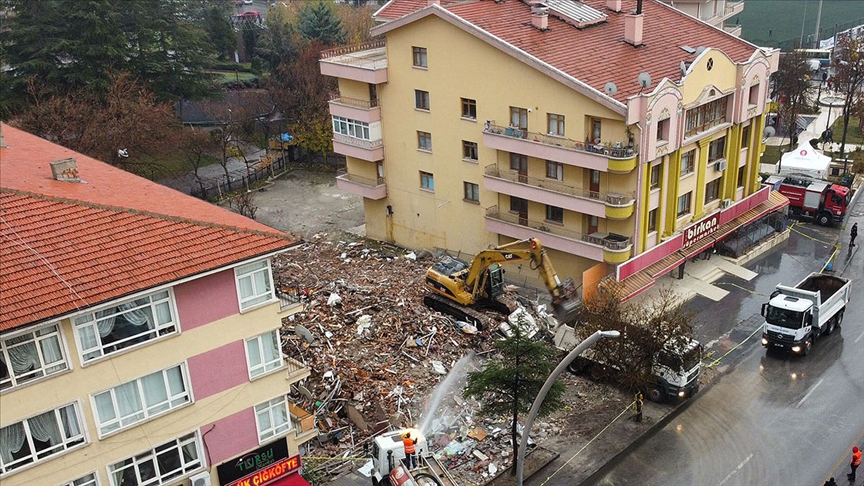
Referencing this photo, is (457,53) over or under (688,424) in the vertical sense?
over

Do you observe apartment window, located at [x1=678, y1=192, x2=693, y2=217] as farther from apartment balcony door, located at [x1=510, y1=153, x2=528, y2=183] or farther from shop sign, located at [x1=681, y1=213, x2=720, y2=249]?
apartment balcony door, located at [x1=510, y1=153, x2=528, y2=183]

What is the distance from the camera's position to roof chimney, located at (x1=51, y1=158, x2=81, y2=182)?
24.9m

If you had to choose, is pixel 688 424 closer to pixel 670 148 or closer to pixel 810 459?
pixel 810 459

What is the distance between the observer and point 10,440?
20875mm

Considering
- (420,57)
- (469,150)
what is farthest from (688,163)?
(420,57)

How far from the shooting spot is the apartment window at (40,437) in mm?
20844

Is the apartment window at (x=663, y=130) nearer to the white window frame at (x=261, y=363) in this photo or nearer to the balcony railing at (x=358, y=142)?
the balcony railing at (x=358, y=142)

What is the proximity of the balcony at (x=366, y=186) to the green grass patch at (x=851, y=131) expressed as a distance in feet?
140

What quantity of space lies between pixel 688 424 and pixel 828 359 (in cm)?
897

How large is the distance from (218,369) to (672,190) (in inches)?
1087

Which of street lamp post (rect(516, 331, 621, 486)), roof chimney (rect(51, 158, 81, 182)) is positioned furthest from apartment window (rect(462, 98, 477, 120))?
street lamp post (rect(516, 331, 621, 486))

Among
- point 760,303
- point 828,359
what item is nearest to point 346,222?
point 760,303

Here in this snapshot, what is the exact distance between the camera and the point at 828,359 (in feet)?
121

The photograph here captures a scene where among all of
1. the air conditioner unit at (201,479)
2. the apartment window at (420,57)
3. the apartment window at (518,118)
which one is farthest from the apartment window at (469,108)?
the air conditioner unit at (201,479)
